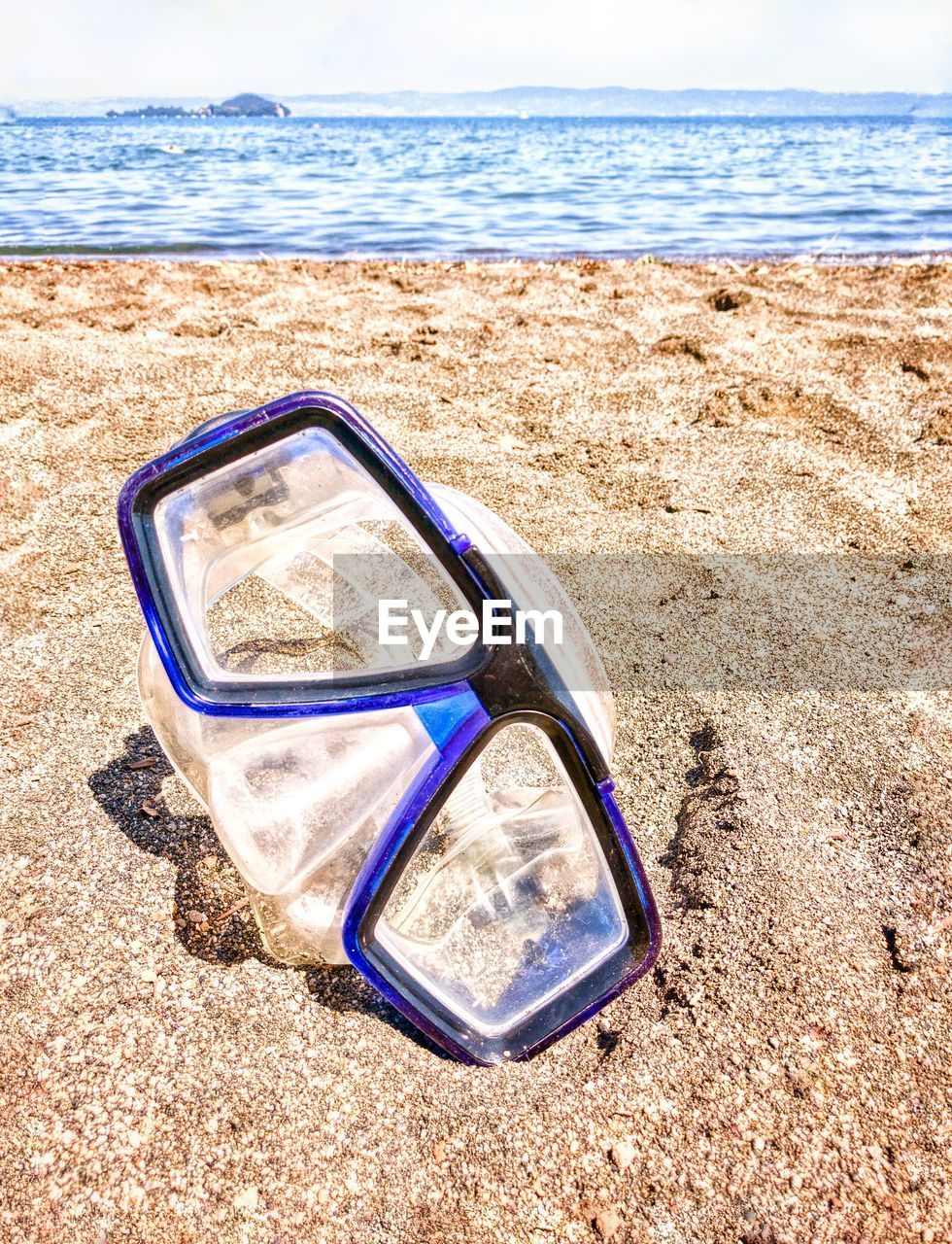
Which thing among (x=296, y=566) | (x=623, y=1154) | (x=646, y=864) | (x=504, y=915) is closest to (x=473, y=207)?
(x=296, y=566)

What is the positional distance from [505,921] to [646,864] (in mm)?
400

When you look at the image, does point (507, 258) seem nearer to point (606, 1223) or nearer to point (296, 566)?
point (296, 566)

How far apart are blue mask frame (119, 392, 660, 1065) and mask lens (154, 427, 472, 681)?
0.10 feet

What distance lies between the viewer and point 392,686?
4.12ft

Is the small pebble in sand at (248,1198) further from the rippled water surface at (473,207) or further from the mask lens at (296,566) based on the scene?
the rippled water surface at (473,207)

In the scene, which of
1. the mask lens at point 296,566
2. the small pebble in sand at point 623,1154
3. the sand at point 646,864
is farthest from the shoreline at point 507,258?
the small pebble in sand at point 623,1154

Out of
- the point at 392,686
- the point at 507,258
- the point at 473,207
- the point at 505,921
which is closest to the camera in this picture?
the point at 392,686

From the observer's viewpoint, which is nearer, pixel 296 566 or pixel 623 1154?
pixel 623 1154

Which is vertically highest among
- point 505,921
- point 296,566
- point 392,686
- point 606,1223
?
point 392,686

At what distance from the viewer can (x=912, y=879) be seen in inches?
68.7

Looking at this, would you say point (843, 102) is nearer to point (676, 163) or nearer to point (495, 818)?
point (676, 163)

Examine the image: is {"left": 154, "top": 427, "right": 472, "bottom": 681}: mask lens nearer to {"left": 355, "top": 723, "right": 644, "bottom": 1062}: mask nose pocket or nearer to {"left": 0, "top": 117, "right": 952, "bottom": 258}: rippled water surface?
{"left": 355, "top": 723, "right": 644, "bottom": 1062}: mask nose pocket

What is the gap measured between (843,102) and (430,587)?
810 ft

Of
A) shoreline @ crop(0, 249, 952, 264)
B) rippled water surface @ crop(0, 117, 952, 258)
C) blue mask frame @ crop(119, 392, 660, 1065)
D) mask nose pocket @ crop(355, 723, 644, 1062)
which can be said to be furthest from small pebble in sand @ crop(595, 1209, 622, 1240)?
rippled water surface @ crop(0, 117, 952, 258)
